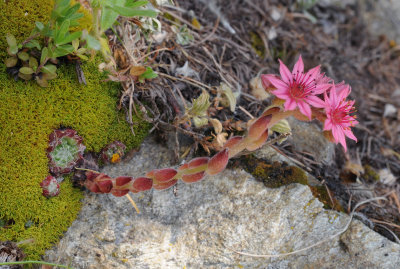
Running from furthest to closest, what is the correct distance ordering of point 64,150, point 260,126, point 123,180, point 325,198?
point 325,198 < point 64,150 < point 123,180 < point 260,126

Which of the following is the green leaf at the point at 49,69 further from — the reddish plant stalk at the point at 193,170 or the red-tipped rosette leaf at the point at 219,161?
the red-tipped rosette leaf at the point at 219,161

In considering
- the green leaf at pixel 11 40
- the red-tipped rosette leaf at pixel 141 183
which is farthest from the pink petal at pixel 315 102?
the green leaf at pixel 11 40

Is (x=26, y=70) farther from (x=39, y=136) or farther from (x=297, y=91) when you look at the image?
(x=297, y=91)

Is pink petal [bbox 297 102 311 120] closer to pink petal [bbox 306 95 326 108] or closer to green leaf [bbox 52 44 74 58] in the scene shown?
pink petal [bbox 306 95 326 108]

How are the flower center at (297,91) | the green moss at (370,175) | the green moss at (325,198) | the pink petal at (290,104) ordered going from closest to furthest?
the pink petal at (290,104) < the flower center at (297,91) < the green moss at (325,198) < the green moss at (370,175)

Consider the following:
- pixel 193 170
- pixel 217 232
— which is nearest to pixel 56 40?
pixel 193 170

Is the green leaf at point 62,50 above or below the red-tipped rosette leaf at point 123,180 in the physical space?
above

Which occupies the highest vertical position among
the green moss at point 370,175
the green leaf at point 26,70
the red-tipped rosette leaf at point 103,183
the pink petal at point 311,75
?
the pink petal at point 311,75
